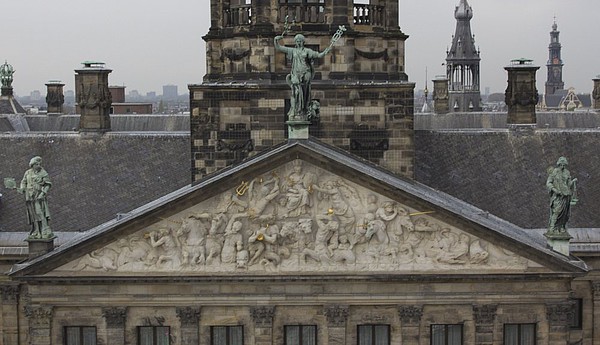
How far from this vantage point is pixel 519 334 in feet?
115

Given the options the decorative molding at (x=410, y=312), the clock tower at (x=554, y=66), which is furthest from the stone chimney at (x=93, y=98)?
the clock tower at (x=554, y=66)

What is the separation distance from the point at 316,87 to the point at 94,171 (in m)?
9.92

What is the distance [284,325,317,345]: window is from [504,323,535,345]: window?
5.91 m

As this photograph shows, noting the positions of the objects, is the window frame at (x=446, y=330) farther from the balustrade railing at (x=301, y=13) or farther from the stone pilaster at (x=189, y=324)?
the balustrade railing at (x=301, y=13)

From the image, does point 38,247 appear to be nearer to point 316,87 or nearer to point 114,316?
point 114,316

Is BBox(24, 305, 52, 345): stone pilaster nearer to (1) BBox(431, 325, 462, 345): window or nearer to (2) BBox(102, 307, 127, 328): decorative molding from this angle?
(2) BBox(102, 307, 127, 328): decorative molding

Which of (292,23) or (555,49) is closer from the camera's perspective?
(292,23)

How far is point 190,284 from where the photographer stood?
34156mm

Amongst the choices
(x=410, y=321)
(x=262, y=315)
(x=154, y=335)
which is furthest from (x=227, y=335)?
(x=410, y=321)

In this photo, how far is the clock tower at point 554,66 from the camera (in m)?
162

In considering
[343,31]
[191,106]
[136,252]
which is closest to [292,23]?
[343,31]

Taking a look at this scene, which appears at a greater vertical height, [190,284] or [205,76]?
[205,76]

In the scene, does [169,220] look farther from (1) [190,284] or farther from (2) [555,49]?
(2) [555,49]

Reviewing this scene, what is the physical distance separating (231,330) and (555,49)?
443ft
